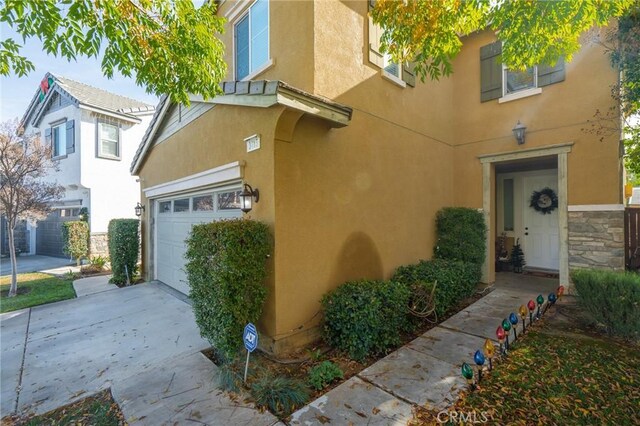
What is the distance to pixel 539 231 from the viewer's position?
8672 mm

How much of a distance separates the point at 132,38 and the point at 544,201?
10304mm

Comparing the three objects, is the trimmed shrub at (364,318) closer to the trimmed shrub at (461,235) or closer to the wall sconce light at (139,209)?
the trimmed shrub at (461,235)

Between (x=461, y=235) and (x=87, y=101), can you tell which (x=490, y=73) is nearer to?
(x=461, y=235)

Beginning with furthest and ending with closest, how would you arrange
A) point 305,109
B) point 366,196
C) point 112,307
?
point 112,307 → point 366,196 → point 305,109

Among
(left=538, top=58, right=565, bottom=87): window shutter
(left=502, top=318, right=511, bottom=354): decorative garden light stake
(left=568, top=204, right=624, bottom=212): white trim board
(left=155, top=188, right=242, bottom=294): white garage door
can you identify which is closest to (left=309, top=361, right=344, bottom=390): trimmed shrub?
(left=502, top=318, right=511, bottom=354): decorative garden light stake

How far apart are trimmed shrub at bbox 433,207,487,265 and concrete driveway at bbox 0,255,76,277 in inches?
534

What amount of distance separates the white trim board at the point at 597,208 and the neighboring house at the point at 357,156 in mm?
27

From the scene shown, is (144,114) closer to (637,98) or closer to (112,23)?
(112,23)

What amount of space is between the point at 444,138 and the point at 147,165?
29.4 feet

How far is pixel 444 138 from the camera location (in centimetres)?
785

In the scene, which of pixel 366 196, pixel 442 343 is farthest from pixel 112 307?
pixel 442 343

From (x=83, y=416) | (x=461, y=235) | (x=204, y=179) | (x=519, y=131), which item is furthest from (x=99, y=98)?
(x=519, y=131)

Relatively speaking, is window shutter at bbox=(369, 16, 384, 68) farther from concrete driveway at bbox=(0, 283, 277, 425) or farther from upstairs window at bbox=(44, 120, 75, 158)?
upstairs window at bbox=(44, 120, 75, 158)

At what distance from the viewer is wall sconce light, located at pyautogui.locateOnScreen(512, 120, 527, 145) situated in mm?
6875
